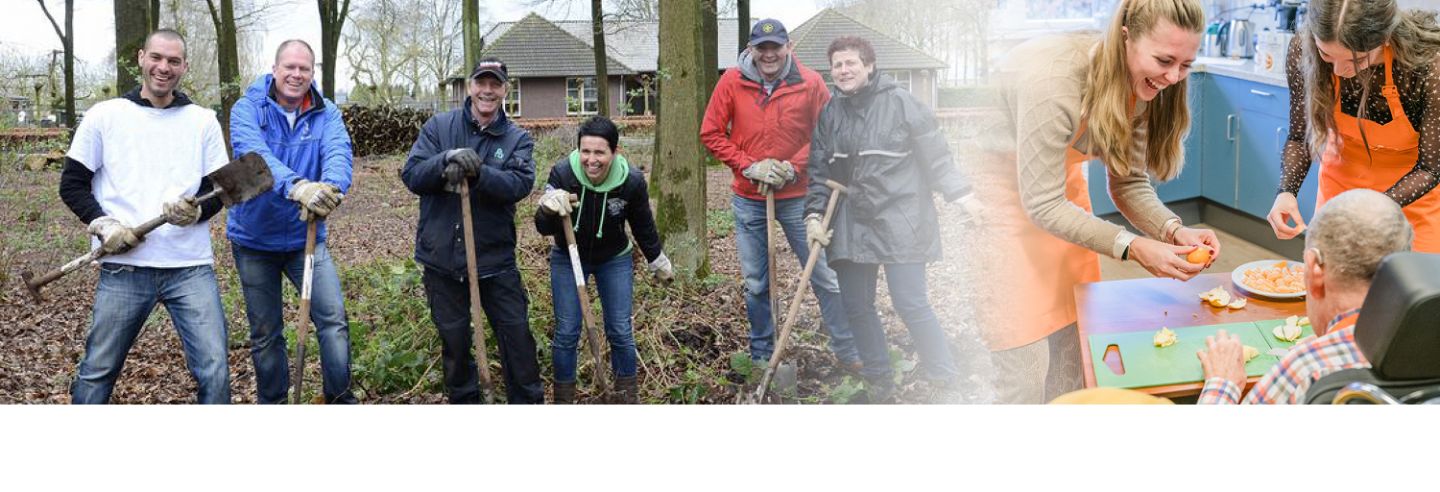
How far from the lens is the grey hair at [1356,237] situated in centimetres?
253

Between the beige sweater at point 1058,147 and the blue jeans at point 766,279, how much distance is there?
67 centimetres

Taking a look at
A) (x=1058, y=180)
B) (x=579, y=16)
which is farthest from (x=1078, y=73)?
(x=579, y=16)

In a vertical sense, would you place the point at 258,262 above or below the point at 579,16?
below

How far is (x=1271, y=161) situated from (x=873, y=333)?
1040 millimetres

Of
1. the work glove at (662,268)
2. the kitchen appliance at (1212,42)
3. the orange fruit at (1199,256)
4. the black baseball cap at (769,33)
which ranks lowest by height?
the work glove at (662,268)

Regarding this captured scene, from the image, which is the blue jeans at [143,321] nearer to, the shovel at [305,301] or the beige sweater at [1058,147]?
the shovel at [305,301]

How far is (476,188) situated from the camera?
3.31 meters

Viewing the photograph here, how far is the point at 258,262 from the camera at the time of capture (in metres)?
3.42

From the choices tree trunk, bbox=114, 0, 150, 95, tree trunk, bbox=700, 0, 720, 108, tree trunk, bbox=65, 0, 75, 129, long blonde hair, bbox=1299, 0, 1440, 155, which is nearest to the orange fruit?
long blonde hair, bbox=1299, 0, 1440, 155

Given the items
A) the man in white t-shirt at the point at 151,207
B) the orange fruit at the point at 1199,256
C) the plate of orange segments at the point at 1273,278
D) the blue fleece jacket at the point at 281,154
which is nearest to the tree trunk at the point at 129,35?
the man in white t-shirt at the point at 151,207

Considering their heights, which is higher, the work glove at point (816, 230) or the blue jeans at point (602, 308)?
the work glove at point (816, 230)

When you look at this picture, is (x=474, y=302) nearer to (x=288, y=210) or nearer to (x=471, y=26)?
(x=288, y=210)

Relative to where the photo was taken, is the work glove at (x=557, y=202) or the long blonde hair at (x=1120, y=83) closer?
the long blonde hair at (x=1120, y=83)
